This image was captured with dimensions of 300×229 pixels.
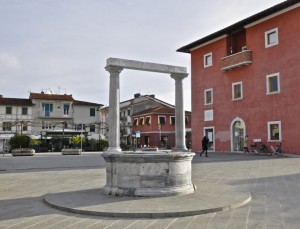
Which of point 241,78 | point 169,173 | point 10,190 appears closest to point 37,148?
point 241,78

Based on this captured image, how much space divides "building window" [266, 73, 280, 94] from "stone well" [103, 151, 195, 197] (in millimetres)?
20278

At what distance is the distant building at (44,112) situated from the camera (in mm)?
51156

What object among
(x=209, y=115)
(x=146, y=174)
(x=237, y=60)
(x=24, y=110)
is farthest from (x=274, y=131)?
(x=24, y=110)

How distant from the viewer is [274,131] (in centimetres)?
2662

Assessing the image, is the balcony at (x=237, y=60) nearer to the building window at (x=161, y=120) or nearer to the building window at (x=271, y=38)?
the building window at (x=271, y=38)

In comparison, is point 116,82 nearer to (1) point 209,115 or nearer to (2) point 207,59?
(1) point 209,115

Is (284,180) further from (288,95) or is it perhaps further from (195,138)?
(195,138)

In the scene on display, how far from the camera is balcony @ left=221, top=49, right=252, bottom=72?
2878cm

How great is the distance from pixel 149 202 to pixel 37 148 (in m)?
34.7

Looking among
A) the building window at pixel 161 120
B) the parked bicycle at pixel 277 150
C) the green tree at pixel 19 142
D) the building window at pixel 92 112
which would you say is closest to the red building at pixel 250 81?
the parked bicycle at pixel 277 150

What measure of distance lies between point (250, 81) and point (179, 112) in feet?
65.3

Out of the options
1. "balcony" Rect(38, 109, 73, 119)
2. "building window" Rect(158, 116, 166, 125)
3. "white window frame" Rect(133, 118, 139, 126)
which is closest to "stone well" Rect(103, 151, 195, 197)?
"building window" Rect(158, 116, 166, 125)

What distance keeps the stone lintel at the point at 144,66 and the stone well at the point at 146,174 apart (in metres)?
2.58

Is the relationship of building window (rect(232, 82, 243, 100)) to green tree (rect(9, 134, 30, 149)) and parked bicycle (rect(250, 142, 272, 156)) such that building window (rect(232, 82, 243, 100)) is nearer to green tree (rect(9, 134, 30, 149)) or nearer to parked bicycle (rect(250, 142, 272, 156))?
parked bicycle (rect(250, 142, 272, 156))
